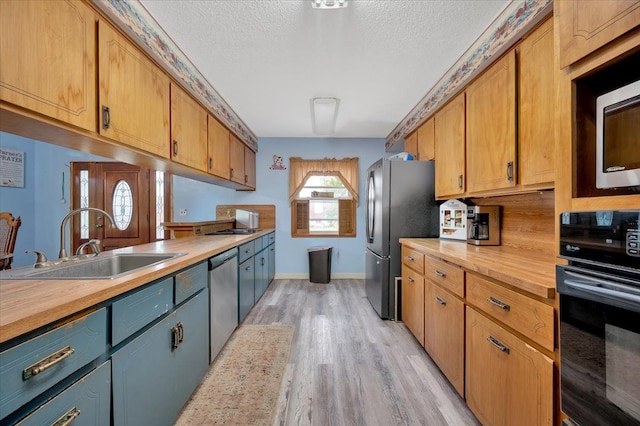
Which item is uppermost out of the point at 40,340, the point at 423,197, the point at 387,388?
the point at 423,197

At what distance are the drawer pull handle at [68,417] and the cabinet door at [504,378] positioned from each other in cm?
158

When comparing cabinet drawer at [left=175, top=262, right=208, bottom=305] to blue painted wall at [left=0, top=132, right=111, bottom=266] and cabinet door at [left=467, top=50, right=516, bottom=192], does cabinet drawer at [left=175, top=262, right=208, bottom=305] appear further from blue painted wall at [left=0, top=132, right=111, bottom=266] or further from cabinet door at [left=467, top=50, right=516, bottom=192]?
blue painted wall at [left=0, top=132, right=111, bottom=266]

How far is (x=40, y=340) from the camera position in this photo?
2.34ft

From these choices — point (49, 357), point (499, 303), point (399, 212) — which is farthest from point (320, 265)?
point (49, 357)

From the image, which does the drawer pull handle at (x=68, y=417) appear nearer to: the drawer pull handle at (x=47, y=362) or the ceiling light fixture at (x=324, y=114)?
the drawer pull handle at (x=47, y=362)

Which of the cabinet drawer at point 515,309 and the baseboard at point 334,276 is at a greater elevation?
the cabinet drawer at point 515,309

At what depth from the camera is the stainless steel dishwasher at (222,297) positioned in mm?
1939

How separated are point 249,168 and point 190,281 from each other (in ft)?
9.32

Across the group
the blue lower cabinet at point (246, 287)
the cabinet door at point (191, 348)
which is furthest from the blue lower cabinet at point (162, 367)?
the blue lower cabinet at point (246, 287)

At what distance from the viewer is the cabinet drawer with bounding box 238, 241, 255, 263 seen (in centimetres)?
263

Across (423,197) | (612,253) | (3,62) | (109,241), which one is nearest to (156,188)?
(109,241)

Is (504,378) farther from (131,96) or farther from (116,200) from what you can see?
(116,200)

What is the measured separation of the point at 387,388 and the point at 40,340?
179 cm

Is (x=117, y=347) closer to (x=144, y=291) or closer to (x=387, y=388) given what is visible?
(x=144, y=291)
